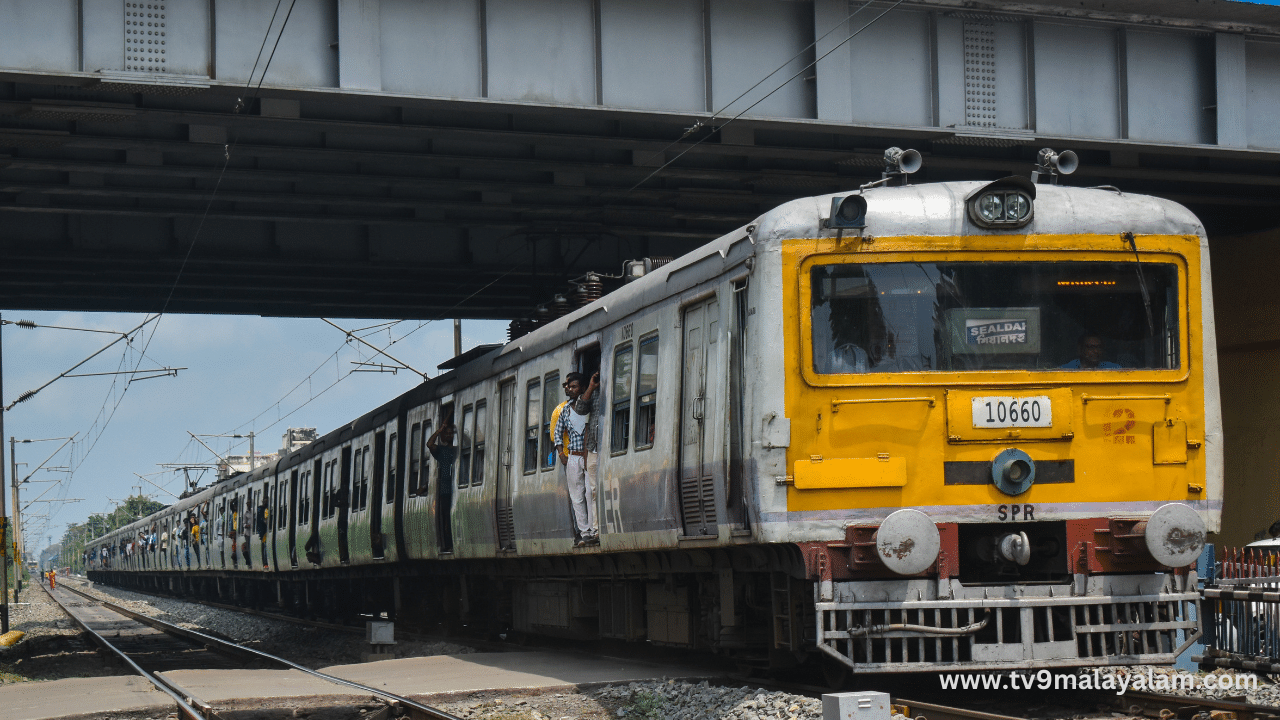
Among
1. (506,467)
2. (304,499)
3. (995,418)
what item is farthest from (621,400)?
(304,499)

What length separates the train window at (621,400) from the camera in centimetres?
1121

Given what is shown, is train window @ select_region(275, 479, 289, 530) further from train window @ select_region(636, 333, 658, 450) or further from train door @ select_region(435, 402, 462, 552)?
train window @ select_region(636, 333, 658, 450)

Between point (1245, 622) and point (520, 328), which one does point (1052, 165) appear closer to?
point (1245, 622)

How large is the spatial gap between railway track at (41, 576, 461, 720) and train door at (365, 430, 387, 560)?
6.98 feet

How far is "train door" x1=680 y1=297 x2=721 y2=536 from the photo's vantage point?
31.4ft

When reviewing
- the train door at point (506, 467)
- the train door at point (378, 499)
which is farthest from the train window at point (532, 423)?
the train door at point (378, 499)

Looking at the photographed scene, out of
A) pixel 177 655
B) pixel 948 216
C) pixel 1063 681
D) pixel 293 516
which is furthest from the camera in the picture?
pixel 293 516

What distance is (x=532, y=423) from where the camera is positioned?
13.6 metres

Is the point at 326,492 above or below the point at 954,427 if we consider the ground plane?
below

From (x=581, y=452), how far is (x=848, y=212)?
3999 mm

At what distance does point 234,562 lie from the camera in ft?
115

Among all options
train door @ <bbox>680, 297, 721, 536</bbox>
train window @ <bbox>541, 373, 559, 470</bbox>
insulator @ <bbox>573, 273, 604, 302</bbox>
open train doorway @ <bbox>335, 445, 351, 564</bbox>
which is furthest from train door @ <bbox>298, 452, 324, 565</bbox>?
train door @ <bbox>680, 297, 721, 536</bbox>

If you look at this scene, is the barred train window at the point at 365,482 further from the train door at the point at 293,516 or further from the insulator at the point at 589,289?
the insulator at the point at 589,289

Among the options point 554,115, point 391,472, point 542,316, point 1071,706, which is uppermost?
point 554,115
